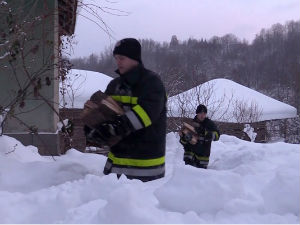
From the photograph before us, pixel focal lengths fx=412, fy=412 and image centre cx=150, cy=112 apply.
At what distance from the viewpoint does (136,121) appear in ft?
10.2

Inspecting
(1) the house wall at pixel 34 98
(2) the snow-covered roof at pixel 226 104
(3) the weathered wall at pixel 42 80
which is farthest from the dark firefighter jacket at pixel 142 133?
(2) the snow-covered roof at pixel 226 104

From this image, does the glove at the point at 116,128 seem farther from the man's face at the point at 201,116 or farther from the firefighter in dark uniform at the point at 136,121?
the man's face at the point at 201,116

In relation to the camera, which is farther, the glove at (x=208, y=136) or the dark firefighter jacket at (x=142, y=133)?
the glove at (x=208, y=136)

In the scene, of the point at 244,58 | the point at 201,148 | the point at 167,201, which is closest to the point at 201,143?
the point at 201,148

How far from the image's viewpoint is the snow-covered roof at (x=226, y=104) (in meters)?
18.3

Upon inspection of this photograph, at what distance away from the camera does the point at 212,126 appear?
23.8ft

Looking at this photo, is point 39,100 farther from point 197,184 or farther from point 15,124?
point 197,184

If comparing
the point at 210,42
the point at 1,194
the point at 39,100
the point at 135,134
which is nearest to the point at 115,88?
the point at 135,134

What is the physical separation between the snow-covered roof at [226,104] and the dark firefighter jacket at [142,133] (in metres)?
13.8

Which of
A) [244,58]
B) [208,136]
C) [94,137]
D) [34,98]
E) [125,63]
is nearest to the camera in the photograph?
[94,137]

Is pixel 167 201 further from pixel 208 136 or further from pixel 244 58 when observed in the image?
pixel 244 58

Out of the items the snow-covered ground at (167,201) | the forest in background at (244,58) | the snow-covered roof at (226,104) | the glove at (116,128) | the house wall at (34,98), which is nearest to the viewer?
the snow-covered ground at (167,201)

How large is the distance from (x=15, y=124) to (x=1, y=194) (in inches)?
158

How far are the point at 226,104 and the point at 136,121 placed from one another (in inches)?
826
